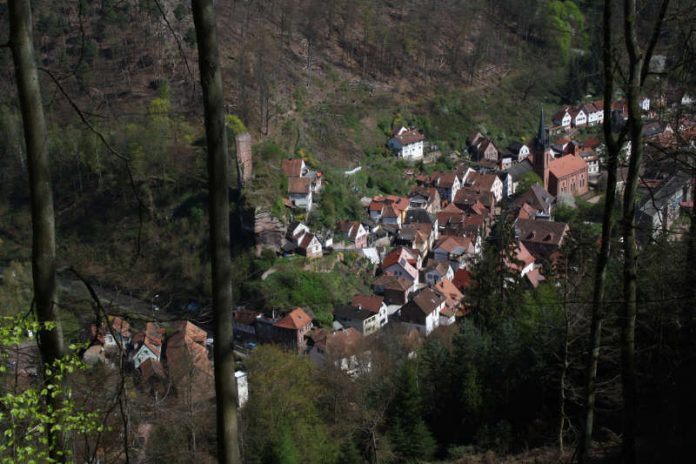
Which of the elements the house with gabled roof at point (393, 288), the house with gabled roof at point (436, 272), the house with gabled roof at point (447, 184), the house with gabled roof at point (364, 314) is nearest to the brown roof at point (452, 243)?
the house with gabled roof at point (436, 272)

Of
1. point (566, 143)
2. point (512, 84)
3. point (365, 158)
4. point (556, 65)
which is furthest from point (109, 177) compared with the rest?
point (556, 65)

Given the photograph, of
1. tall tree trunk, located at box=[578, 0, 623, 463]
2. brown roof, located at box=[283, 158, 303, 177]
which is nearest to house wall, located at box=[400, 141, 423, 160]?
brown roof, located at box=[283, 158, 303, 177]

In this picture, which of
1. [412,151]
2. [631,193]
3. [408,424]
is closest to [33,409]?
[631,193]

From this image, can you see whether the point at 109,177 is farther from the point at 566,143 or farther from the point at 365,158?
the point at 566,143

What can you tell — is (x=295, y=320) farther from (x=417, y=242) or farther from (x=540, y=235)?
(x=540, y=235)

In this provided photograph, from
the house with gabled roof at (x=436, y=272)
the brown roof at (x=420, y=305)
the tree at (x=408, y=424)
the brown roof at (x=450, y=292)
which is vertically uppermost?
the house with gabled roof at (x=436, y=272)

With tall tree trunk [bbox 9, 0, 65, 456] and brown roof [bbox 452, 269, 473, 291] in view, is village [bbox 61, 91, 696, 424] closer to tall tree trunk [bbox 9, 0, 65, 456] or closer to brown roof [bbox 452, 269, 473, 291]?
brown roof [bbox 452, 269, 473, 291]

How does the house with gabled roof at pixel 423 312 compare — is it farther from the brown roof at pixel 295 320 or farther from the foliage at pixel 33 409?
the foliage at pixel 33 409
